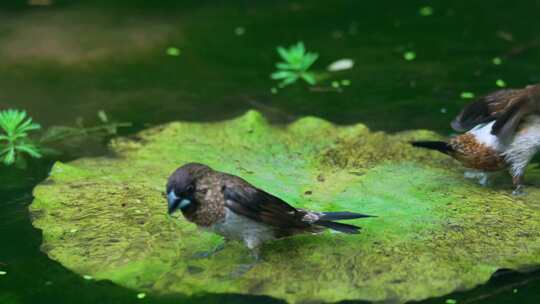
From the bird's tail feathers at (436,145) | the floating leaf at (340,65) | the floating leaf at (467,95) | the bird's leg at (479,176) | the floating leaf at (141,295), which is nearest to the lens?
the floating leaf at (141,295)

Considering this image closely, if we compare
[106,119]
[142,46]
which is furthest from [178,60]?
[106,119]

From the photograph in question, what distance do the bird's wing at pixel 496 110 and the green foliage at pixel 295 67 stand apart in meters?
1.75

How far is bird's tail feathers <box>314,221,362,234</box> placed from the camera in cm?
416

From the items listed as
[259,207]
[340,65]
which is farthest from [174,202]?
[340,65]

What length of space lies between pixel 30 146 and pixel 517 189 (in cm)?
285

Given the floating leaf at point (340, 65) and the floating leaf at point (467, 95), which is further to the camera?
the floating leaf at point (340, 65)

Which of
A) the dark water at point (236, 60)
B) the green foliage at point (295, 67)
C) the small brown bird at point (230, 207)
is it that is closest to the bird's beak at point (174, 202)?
the small brown bird at point (230, 207)

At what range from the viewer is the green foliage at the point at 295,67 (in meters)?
6.54

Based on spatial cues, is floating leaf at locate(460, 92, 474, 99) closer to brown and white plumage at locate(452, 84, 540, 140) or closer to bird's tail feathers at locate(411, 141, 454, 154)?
brown and white plumage at locate(452, 84, 540, 140)

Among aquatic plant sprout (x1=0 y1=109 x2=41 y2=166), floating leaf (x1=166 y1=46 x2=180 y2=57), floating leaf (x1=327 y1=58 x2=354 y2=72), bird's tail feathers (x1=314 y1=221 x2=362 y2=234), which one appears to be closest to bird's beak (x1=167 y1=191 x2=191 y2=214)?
bird's tail feathers (x1=314 y1=221 x2=362 y2=234)

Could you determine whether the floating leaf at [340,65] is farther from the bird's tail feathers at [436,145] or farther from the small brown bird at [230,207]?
the small brown bird at [230,207]

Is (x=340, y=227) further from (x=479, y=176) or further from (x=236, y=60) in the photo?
(x=236, y=60)

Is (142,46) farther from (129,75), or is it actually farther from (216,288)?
(216,288)

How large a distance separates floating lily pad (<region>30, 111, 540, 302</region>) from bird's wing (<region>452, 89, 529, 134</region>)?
0.97 ft
